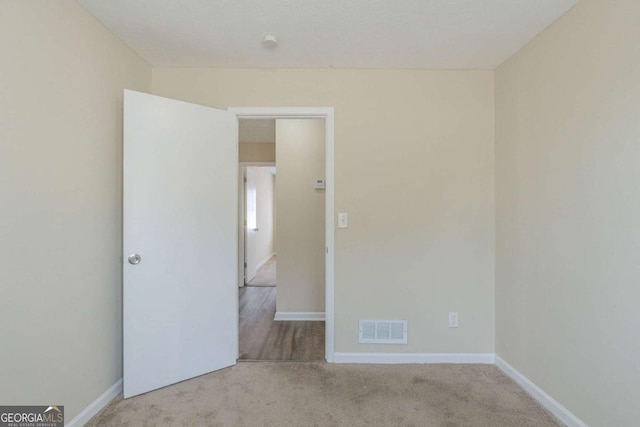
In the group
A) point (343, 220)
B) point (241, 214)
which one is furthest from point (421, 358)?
point (241, 214)

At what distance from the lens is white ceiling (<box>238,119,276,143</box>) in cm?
367

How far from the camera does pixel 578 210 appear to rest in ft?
5.24

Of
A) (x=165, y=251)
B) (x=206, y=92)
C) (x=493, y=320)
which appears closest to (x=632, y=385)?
(x=493, y=320)

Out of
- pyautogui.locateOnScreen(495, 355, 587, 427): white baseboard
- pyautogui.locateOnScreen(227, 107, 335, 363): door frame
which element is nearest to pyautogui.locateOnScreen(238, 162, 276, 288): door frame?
pyautogui.locateOnScreen(227, 107, 335, 363): door frame

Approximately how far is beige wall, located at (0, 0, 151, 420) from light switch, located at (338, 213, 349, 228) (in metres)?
1.61

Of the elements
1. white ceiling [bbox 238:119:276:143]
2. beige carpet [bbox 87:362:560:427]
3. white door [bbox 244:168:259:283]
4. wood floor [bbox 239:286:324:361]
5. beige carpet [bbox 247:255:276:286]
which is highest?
white ceiling [bbox 238:119:276:143]

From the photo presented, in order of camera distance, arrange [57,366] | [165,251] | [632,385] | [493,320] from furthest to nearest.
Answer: [493,320] < [165,251] < [57,366] < [632,385]

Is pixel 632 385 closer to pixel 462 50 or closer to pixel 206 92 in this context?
pixel 462 50

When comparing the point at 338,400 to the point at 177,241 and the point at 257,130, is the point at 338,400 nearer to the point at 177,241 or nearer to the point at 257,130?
the point at 177,241

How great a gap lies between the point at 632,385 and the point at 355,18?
240cm

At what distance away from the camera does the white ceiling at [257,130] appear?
3.67 metres

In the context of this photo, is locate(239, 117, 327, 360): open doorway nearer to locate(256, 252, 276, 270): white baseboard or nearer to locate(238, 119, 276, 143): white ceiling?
locate(238, 119, 276, 143): white ceiling

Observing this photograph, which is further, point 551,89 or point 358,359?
point 358,359

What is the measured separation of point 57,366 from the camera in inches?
59.3
